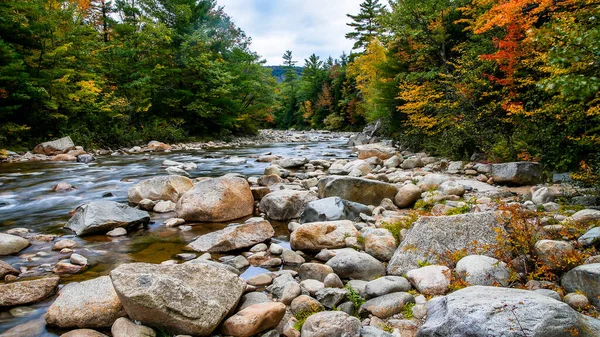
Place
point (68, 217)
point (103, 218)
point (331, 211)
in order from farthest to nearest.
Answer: point (68, 217)
point (331, 211)
point (103, 218)

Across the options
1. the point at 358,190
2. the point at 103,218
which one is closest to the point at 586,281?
the point at 358,190

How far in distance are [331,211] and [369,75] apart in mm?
25164

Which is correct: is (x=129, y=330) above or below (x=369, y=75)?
below

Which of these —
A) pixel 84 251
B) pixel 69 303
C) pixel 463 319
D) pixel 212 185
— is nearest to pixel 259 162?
pixel 212 185

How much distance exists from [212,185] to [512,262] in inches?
198

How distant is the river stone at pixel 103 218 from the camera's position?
5.42 meters

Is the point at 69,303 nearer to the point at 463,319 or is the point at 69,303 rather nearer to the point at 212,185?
the point at 463,319

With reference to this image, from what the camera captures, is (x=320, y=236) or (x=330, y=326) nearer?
(x=330, y=326)

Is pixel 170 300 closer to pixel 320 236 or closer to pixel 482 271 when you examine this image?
pixel 320 236

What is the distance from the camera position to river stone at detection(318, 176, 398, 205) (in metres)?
7.06

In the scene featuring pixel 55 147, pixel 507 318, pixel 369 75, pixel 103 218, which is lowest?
pixel 103 218

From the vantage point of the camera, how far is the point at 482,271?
10.8 feet

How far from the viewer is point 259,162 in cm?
1451

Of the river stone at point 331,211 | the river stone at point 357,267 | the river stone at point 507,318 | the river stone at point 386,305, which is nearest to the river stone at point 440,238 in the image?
the river stone at point 357,267
